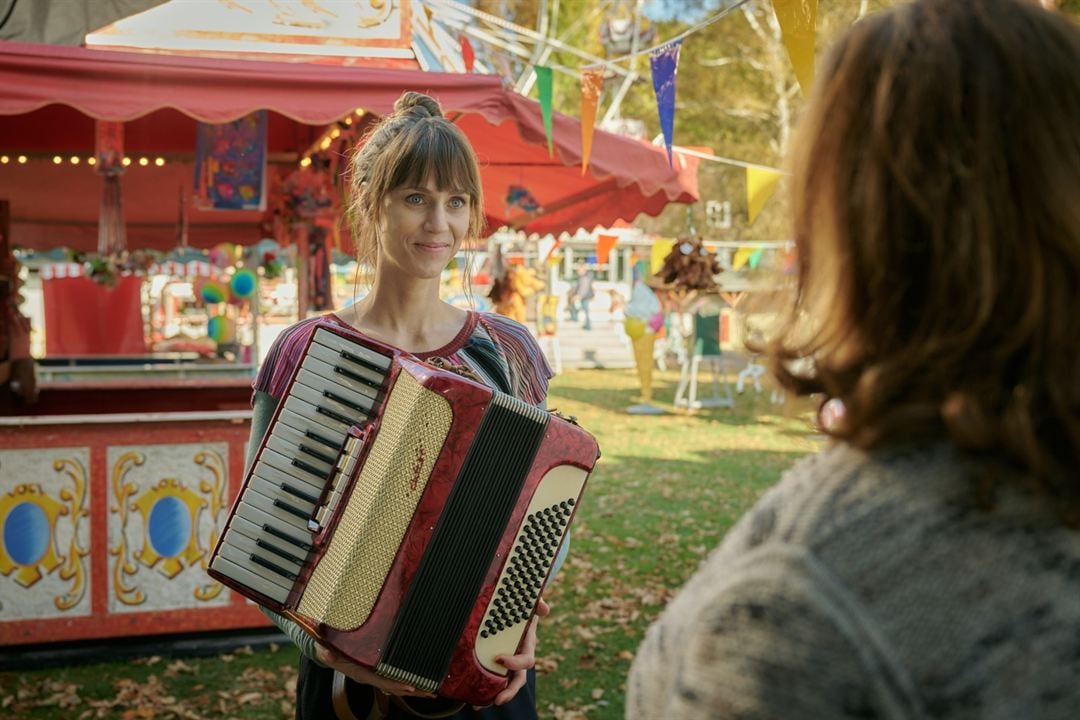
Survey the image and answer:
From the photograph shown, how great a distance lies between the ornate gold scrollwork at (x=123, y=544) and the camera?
5.13 m

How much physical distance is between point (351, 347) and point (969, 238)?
1279 millimetres

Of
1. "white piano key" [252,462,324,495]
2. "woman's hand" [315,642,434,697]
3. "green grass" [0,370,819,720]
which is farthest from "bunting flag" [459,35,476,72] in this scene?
"woman's hand" [315,642,434,697]

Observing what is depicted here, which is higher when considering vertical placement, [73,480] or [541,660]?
[73,480]

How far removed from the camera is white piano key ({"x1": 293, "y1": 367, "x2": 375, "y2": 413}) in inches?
75.3

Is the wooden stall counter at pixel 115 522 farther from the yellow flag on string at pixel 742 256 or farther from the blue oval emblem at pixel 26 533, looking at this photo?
the yellow flag on string at pixel 742 256

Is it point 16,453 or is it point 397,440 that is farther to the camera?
point 16,453

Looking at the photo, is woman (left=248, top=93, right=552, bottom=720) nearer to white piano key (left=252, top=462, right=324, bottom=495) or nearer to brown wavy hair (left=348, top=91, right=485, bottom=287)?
brown wavy hair (left=348, top=91, right=485, bottom=287)

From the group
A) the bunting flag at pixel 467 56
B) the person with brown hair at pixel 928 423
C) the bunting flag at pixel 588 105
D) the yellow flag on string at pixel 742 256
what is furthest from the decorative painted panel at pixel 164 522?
the yellow flag on string at pixel 742 256

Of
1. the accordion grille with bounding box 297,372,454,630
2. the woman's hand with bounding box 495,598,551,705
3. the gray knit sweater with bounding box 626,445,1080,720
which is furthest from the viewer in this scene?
the woman's hand with bounding box 495,598,551,705

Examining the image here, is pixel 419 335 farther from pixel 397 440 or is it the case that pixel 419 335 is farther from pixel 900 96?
pixel 900 96

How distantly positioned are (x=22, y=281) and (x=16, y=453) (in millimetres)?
3414

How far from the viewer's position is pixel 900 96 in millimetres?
910

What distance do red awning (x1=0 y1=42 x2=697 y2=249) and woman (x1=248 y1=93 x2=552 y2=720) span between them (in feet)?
2.18

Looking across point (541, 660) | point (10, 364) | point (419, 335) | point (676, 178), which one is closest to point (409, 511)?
point (419, 335)
